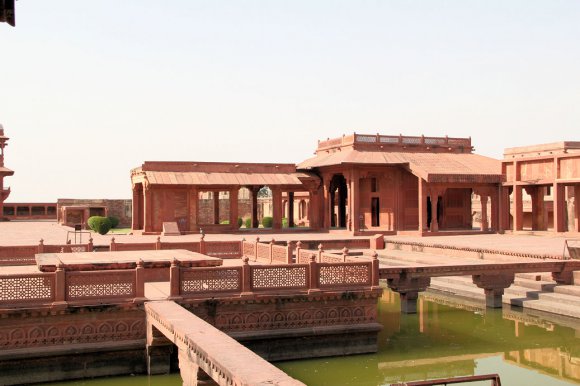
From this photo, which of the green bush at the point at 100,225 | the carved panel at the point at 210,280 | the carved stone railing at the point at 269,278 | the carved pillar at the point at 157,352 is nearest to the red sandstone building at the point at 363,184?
the green bush at the point at 100,225

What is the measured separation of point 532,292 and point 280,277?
8962mm

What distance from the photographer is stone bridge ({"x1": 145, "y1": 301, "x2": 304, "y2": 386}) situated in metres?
6.74

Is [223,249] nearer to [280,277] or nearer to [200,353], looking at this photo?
[280,277]

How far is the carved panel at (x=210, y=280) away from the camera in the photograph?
11859 millimetres

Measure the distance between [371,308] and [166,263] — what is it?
4382mm

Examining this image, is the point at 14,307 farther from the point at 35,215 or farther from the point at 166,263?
the point at 35,215

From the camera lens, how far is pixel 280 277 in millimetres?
12453

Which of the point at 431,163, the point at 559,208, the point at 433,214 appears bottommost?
the point at 433,214

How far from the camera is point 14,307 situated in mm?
10680

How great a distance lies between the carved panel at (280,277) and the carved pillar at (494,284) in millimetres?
6719

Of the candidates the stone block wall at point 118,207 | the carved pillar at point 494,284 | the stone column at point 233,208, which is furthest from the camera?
the stone block wall at point 118,207

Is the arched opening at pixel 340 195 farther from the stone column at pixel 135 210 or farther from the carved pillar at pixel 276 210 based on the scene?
the stone column at pixel 135 210

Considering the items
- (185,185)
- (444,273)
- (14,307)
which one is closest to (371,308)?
(444,273)

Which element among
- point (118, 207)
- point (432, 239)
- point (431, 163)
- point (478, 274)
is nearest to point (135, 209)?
point (432, 239)
